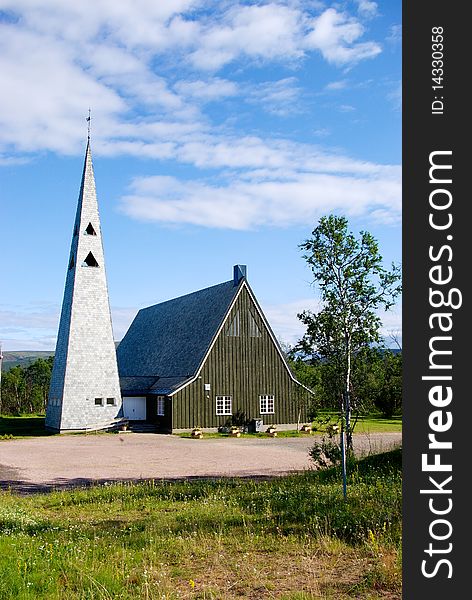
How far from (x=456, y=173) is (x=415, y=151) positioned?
13.9 inches

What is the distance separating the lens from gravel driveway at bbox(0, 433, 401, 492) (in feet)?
62.1

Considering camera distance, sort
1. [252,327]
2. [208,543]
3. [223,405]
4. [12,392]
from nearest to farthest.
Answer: [208,543] → [223,405] → [252,327] → [12,392]

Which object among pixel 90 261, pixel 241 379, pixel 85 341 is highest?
pixel 90 261

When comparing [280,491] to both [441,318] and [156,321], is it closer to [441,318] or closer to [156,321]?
[441,318]

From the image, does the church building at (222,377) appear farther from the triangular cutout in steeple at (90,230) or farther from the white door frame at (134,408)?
the triangular cutout in steeple at (90,230)

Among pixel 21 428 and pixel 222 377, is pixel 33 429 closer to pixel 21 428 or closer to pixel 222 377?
pixel 21 428

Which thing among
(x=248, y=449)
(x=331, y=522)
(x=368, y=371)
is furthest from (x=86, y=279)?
(x=331, y=522)

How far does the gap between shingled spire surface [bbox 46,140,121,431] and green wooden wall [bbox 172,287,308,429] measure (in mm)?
4893

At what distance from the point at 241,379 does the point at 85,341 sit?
31.0 feet

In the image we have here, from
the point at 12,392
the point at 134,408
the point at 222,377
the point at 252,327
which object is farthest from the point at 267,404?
the point at 12,392

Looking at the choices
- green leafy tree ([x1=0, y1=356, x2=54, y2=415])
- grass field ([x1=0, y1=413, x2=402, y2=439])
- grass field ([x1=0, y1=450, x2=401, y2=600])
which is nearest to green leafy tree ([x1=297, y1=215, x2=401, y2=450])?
grass field ([x1=0, y1=450, x2=401, y2=600])

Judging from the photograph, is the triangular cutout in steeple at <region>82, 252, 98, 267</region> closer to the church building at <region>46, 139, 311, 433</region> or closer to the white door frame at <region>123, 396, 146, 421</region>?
the church building at <region>46, 139, 311, 433</region>

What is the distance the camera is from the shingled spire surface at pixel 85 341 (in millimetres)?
37781

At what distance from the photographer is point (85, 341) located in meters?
38.6
